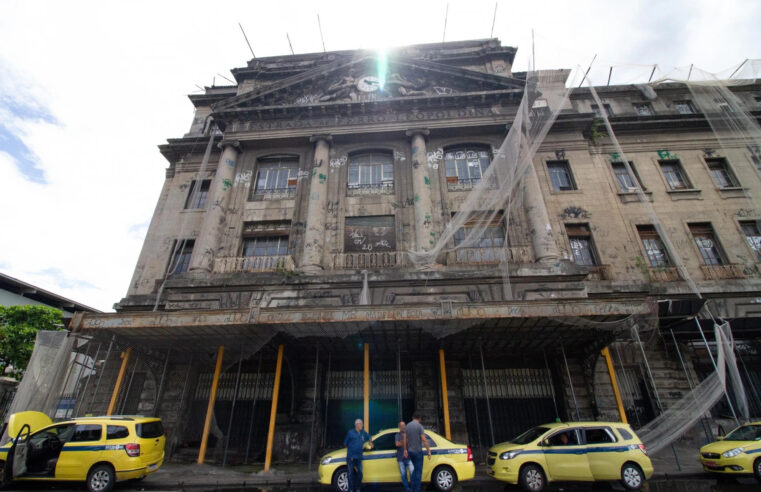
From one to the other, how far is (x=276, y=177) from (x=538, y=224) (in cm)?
1218

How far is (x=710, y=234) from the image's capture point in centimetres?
1581

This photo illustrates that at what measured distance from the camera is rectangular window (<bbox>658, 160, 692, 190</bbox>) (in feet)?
56.0

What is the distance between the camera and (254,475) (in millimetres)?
9398

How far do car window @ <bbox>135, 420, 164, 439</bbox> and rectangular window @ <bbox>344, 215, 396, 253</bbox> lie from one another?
866cm

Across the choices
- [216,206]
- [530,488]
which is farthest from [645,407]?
[216,206]

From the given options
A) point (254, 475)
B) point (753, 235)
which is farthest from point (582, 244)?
point (254, 475)

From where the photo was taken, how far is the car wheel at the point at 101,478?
7430 millimetres

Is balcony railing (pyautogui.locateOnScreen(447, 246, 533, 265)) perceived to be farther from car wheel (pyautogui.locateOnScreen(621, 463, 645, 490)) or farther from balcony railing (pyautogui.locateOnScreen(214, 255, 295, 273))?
car wheel (pyautogui.locateOnScreen(621, 463, 645, 490))

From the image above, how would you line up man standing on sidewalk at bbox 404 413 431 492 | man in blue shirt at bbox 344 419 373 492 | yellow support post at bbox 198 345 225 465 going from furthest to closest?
yellow support post at bbox 198 345 225 465 < man in blue shirt at bbox 344 419 373 492 < man standing on sidewalk at bbox 404 413 431 492

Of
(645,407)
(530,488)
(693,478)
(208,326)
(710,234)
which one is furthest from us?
(710,234)

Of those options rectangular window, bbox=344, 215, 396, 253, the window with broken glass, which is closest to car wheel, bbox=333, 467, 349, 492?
rectangular window, bbox=344, 215, 396, 253

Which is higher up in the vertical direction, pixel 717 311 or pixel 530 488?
pixel 717 311

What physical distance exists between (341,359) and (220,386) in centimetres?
470

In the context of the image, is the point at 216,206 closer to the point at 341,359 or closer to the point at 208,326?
the point at 208,326
